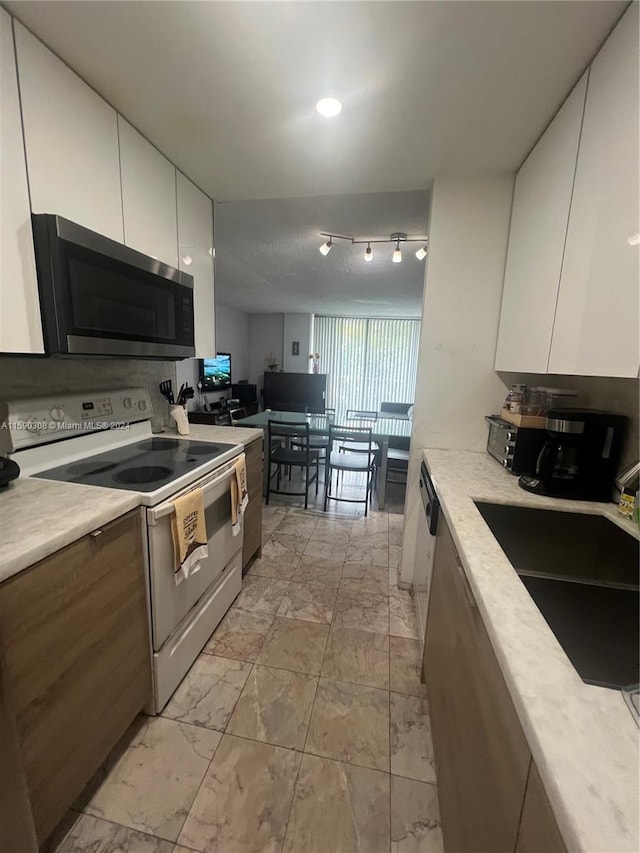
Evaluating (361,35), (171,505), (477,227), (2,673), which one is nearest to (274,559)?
(171,505)

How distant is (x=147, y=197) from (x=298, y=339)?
5.60 meters

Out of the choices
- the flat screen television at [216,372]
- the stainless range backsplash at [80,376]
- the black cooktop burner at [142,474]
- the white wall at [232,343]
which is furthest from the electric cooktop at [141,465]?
the flat screen television at [216,372]

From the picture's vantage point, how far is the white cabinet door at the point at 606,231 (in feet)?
2.68

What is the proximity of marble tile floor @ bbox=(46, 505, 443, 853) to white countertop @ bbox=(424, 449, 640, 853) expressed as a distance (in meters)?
0.93

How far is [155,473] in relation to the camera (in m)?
1.42

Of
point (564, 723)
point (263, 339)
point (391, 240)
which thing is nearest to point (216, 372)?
point (263, 339)

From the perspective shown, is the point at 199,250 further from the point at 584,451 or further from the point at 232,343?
the point at 232,343

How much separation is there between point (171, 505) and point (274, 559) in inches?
57.1

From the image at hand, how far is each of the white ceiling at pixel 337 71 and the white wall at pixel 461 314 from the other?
0.52ft

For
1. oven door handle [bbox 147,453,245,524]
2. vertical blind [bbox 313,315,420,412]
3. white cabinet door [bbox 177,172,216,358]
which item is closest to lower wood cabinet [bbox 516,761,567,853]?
Answer: oven door handle [bbox 147,453,245,524]

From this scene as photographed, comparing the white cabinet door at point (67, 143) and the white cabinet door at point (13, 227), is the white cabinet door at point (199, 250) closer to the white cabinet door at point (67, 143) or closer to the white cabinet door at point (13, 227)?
the white cabinet door at point (67, 143)

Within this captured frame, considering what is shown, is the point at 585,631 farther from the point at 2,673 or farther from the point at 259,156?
the point at 259,156

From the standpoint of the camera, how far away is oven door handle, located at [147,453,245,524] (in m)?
1.20

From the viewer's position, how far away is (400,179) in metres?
1.78
